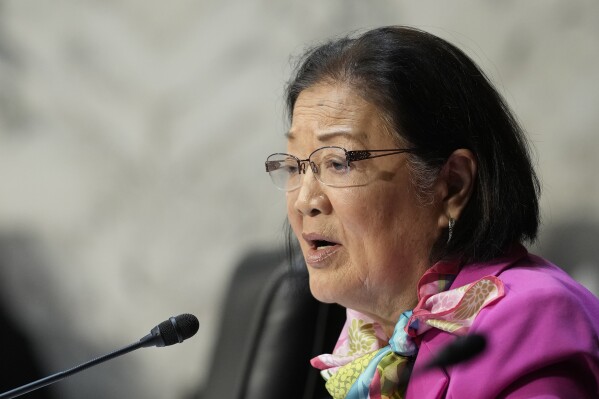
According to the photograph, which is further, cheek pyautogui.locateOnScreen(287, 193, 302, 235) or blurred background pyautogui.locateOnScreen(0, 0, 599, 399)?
blurred background pyautogui.locateOnScreen(0, 0, 599, 399)

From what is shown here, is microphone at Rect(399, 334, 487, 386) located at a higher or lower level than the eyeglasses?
lower

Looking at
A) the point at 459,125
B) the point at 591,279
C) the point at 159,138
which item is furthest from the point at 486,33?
the point at 159,138

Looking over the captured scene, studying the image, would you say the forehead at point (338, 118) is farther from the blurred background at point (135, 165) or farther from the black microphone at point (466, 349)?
the blurred background at point (135, 165)

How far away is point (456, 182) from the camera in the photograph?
144 centimetres

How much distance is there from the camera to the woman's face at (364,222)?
1.40 m

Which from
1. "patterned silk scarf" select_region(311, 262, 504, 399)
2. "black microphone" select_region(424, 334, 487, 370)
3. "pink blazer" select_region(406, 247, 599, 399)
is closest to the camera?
"black microphone" select_region(424, 334, 487, 370)

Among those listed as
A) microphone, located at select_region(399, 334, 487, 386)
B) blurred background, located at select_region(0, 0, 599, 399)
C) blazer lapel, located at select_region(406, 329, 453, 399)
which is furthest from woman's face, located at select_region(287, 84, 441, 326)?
blurred background, located at select_region(0, 0, 599, 399)

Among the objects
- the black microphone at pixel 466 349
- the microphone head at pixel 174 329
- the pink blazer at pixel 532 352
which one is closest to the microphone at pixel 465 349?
the black microphone at pixel 466 349

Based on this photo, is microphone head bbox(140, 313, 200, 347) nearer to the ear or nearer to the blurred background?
the ear

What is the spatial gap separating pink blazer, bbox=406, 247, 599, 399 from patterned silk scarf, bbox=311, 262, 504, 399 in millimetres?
→ 30

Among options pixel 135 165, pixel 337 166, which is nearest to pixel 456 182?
pixel 337 166

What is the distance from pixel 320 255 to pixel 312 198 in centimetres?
9

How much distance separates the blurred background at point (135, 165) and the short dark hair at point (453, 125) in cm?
77

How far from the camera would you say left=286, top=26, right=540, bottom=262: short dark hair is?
1406 millimetres
